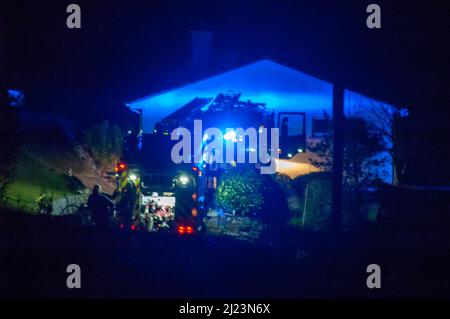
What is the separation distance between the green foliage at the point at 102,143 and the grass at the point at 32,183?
2.27 meters

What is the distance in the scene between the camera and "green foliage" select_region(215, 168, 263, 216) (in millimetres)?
11930

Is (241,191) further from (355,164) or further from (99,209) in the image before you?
(99,209)

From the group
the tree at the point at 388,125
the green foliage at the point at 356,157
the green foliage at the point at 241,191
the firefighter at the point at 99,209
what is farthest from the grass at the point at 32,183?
the tree at the point at 388,125

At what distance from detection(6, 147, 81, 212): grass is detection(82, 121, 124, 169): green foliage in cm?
227

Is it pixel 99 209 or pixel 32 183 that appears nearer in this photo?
pixel 99 209

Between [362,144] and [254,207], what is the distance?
2.96 metres

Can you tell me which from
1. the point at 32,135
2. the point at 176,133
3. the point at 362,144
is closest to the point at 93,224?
the point at 176,133

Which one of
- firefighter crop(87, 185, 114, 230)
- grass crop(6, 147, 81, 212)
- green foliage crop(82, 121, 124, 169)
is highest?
green foliage crop(82, 121, 124, 169)

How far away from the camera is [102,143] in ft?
59.1

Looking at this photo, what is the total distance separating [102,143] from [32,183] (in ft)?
14.4

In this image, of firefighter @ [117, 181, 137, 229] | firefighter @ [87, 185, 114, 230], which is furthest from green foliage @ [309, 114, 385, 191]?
firefighter @ [87, 185, 114, 230]

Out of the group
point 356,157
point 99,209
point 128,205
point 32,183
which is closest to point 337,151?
point 356,157

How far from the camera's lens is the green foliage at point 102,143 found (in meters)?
18.1

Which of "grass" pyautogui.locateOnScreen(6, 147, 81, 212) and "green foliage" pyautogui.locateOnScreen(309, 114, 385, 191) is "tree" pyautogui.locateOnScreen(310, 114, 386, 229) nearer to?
"green foliage" pyautogui.locateOnScreen(309, 114, 385, 191)
